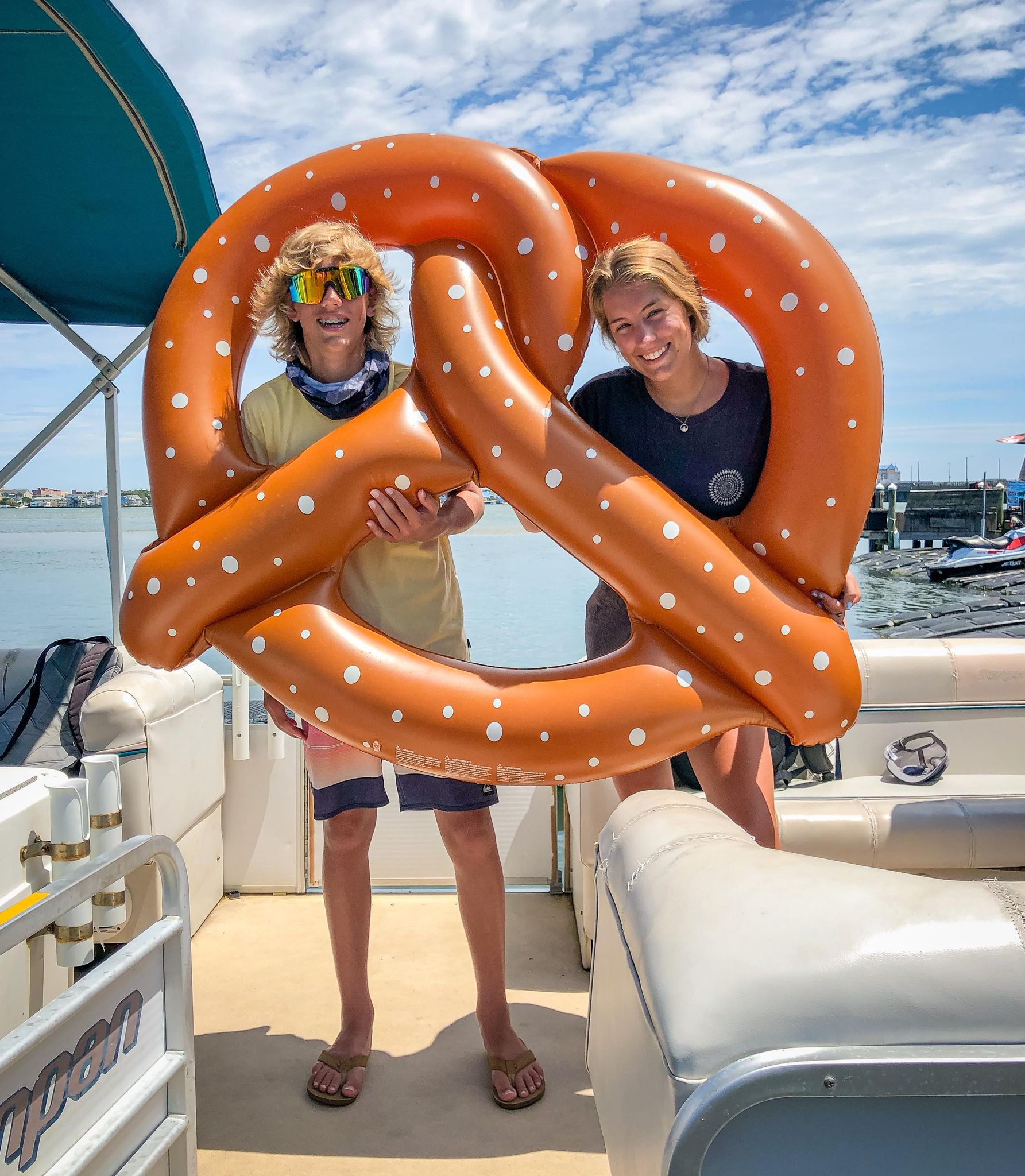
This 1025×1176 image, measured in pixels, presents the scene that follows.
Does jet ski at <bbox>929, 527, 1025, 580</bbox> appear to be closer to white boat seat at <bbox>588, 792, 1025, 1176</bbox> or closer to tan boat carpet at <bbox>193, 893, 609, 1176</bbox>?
tan boat carpet at <bbox>193, 893, 609, 1176</bbox>

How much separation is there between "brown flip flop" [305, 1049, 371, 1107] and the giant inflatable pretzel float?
0.82m

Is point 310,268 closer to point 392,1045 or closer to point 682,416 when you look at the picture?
point 682,416

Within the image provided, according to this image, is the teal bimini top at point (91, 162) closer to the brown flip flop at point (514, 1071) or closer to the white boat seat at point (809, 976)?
the white boat seat at point (809, 976)

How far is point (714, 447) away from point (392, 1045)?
4.71 feet

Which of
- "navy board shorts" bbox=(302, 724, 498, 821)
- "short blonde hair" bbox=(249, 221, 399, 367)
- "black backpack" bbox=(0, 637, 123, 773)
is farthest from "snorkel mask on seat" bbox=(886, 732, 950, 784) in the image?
"black backpack" bbox=(0, 637, 123, 773)

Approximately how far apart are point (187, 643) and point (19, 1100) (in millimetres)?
665

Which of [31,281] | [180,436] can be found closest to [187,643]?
[180,436]

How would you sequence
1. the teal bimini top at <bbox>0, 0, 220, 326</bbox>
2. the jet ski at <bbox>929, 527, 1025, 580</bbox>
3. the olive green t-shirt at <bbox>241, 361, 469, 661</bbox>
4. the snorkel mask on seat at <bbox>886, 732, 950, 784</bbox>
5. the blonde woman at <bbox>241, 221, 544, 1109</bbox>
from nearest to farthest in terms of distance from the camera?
1. the blonde woman at <bbox>241, 221, 544, 1109</bbox>
2. the olive green t-shirt at <bbox>241, 361, 469, 661</bbox>
3. the teal bimini top at <bbox>0, 0, 220, 326</bbox>
4. the snorkel mask on seat at <bbox>886, 732, 950, 784</bbox>
5. the jet ski at <bbox>929, 527, 1025, 580</bbox>

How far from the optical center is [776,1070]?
0.70 meters

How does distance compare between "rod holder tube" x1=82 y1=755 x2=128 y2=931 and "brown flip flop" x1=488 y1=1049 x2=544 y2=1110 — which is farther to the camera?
"brown flip flop" x1=488 y1=1049 x2=544 y2=1110

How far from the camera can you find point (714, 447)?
5.02ft

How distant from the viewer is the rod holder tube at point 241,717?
2734mm

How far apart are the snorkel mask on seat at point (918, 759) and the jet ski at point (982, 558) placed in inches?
809

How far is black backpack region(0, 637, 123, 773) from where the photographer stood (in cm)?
280
